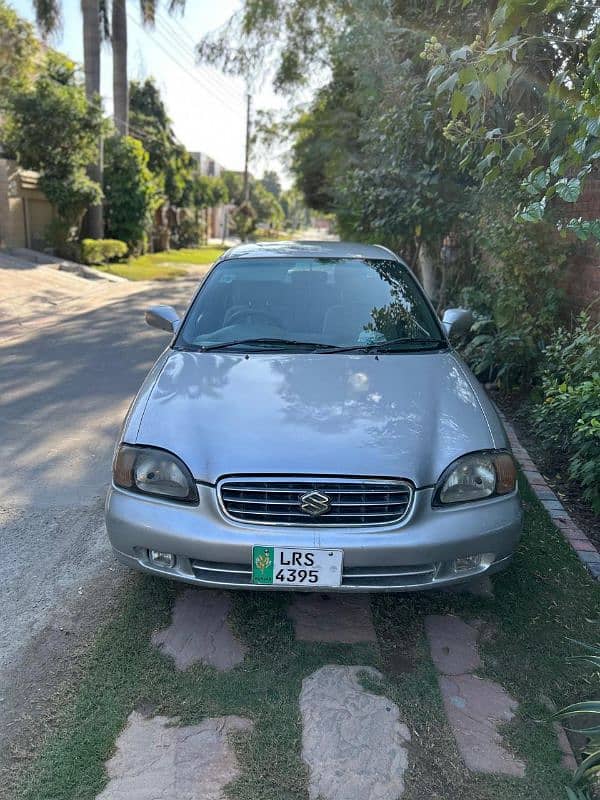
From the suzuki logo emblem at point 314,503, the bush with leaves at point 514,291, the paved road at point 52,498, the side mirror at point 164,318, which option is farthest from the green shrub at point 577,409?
the paved road at point 52,498

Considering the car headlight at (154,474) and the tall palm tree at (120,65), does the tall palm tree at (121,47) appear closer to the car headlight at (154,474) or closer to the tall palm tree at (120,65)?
the tall palm tree at (120,65)

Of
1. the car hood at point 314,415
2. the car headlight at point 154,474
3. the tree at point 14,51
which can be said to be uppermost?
the tree at point 14,51

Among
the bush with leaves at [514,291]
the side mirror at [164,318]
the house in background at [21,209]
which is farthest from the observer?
the house in background at [21,209]

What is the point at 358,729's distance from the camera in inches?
89.8

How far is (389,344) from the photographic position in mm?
3533

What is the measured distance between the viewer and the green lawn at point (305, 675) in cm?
207

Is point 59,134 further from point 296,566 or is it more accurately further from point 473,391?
point 296,566

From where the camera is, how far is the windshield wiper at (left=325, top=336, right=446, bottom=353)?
3.45 metres

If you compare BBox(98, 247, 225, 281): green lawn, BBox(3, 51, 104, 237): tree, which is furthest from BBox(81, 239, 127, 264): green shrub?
BBox(3, 51, 104, 237): tree

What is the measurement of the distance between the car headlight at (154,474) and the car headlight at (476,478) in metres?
1.01

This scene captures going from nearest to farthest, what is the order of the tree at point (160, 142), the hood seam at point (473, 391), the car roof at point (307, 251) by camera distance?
the hood seam at point (473, 391) → the car roof at point (307, 251) → the tree at point (160, 142)

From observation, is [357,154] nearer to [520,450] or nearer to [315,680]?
[520,450]

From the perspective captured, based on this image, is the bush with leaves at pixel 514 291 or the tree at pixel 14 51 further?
the tree at pixel 14 51

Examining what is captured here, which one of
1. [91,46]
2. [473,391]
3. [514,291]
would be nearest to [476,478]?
[473,391]
